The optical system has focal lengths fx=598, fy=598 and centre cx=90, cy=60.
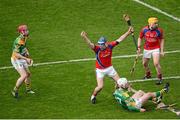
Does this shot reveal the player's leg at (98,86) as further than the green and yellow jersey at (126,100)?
Yes

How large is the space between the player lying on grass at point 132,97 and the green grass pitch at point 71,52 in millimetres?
268

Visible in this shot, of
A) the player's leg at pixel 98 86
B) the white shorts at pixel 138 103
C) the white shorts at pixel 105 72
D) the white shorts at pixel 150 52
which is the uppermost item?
the white shorts at pixel 150 52

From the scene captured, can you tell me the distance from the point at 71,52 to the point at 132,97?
295 inches

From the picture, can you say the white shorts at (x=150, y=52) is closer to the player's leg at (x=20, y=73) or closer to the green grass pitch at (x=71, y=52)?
the green grass pitch at (x=71, y=52)

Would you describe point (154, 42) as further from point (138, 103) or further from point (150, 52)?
point (138, 103)

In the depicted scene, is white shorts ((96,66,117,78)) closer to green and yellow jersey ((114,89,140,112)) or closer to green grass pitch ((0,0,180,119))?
green grass pitch ((0,0,180,119))

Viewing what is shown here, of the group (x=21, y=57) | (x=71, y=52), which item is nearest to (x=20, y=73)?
(x=21, y=57)

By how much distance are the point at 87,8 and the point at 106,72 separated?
12.5 meters

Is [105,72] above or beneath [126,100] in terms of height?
above

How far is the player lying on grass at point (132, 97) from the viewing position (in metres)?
21.0

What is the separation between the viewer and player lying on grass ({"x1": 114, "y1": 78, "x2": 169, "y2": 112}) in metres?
21.0

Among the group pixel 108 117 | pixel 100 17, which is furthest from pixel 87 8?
pixel 108 117

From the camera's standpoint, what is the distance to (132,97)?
69.8 feet

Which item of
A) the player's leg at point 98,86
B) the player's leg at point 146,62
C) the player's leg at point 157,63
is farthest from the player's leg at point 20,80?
the player's leg at point 157,63
